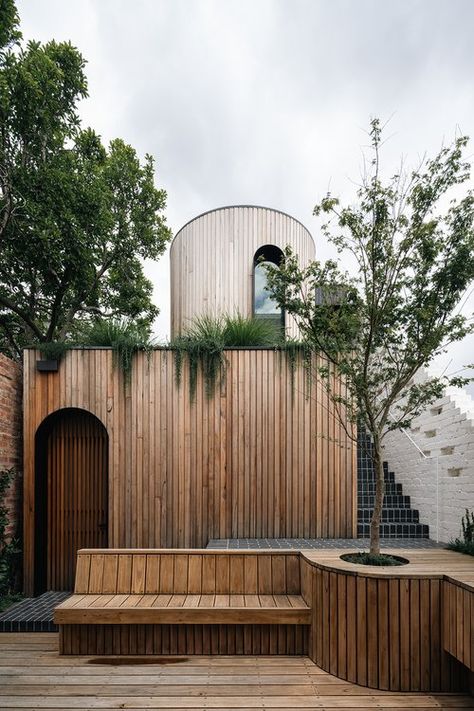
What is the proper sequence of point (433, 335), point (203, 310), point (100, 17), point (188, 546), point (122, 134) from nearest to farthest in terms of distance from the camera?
point (433, 335), point (188, 546), point (100, 17), point (203, 310), point (122, 134)

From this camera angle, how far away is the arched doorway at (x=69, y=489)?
495cm

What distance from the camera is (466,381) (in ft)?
11.3

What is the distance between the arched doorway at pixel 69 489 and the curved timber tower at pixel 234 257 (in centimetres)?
311

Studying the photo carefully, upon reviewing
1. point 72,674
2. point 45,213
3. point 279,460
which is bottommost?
point 72,674

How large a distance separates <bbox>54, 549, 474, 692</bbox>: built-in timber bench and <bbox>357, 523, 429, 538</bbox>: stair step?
108 cm

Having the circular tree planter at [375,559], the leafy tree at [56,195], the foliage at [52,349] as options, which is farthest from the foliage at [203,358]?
the leafy tree at [56,195]

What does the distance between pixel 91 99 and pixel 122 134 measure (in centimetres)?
257

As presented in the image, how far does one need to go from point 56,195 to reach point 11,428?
4.32 meters

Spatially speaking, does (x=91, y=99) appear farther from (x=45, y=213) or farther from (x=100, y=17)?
(x=45, y=213)

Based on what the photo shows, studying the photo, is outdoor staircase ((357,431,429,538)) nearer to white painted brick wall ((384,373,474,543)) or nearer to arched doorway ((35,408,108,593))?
white painted brick wall ((384,373,474,543))

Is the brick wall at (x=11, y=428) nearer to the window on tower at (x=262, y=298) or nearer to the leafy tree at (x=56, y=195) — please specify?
the leafy tree at (x=56, y=195)

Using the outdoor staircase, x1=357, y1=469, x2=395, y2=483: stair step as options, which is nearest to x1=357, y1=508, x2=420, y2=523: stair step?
the outdoor staircase

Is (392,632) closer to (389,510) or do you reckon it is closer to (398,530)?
(398,530)

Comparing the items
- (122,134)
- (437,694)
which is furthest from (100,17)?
(437,694)
